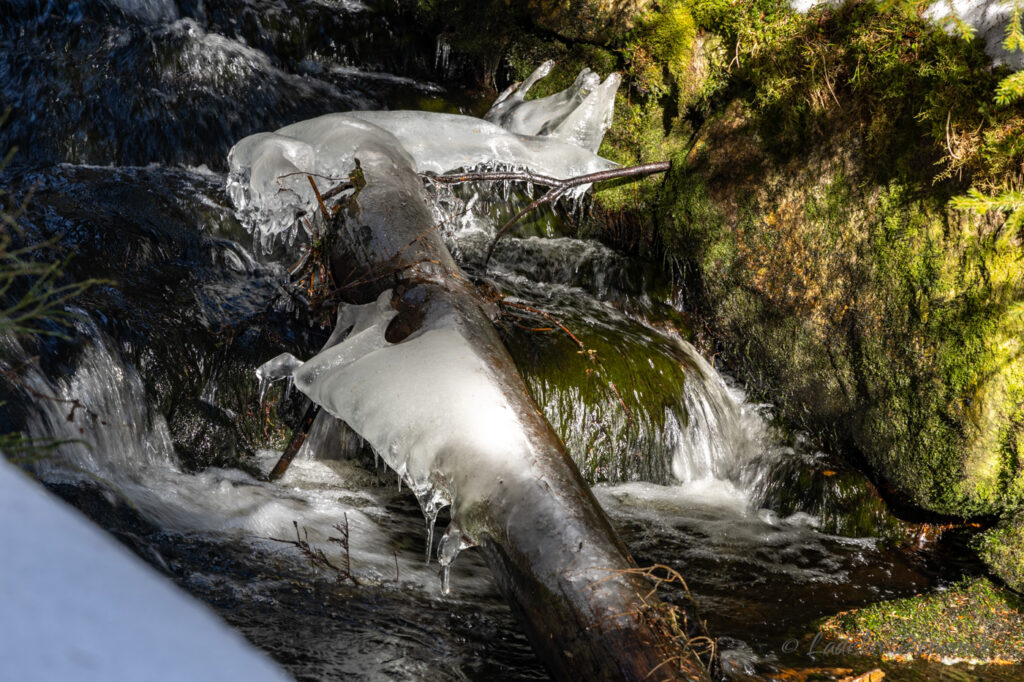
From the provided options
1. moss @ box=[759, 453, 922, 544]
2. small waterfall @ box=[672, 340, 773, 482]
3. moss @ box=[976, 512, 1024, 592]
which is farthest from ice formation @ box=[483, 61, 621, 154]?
moss @ box=[976, 512, 1024, 592]

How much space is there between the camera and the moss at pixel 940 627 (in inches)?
125

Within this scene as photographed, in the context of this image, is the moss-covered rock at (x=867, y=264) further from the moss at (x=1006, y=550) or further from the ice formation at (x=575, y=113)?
the ice formation at (x=575, y=113)

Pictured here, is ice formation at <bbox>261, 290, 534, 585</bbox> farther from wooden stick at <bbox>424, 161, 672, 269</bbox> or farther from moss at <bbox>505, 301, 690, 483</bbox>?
wooden stick at <bbox>424, 161, 672, 269</bbox>

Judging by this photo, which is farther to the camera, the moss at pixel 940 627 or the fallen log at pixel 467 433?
the moss at pixel 940 627

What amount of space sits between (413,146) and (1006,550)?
4203 millimetres

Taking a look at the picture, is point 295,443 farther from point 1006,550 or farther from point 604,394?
point 1006,550

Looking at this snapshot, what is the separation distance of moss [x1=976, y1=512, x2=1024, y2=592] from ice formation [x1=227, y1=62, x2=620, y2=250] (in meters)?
3.47

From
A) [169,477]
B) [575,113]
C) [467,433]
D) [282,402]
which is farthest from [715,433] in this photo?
[169,477]

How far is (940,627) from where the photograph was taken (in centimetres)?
331

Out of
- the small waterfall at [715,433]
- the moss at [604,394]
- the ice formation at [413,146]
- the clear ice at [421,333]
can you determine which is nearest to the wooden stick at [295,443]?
the clear ice at [421,333]

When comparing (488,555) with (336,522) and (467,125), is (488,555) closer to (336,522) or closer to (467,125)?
(336,522)

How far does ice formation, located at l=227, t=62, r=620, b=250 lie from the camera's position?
14.7 ft

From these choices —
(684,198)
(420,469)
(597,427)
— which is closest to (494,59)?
(684,198)

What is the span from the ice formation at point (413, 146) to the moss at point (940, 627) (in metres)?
3.26
